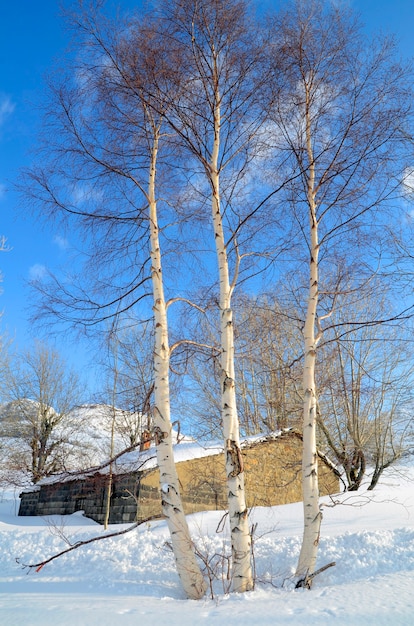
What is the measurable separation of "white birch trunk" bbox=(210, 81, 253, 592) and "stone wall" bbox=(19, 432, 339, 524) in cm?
633

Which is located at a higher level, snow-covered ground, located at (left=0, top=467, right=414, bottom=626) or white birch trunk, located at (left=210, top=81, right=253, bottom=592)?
white birch trunk, located at (left=210, top=81, right=253, bottom=592)

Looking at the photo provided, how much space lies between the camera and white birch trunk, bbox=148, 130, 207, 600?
5.44 metres

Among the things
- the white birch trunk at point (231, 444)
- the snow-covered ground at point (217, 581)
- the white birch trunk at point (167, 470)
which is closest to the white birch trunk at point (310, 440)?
the snow-covered ground at point (217, 581)

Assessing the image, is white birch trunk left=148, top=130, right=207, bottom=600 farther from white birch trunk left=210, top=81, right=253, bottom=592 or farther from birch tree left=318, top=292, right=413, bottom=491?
birch tree left=318, top=292, right=413, bottom=491

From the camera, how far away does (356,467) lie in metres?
16.5

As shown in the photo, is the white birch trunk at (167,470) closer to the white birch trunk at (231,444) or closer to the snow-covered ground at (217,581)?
the snow-covered ground at (217,581)

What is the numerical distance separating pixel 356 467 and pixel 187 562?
12480 millimetres

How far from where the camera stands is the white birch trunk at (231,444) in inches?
207

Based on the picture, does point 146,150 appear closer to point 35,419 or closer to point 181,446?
point 181,446

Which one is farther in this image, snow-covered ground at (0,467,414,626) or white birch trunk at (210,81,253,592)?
white birch trunk at (210,81,253,592)

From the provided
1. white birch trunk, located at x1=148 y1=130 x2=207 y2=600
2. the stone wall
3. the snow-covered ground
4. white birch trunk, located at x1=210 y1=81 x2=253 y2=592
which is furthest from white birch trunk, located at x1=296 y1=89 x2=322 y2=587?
the stone wall

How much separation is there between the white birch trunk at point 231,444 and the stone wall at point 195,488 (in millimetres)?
6329

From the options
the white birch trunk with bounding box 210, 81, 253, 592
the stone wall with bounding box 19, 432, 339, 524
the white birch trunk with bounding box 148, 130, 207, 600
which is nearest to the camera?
the white birch trunk with bounding box 210, 81, 253, 592

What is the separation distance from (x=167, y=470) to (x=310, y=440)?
1.75 meters
